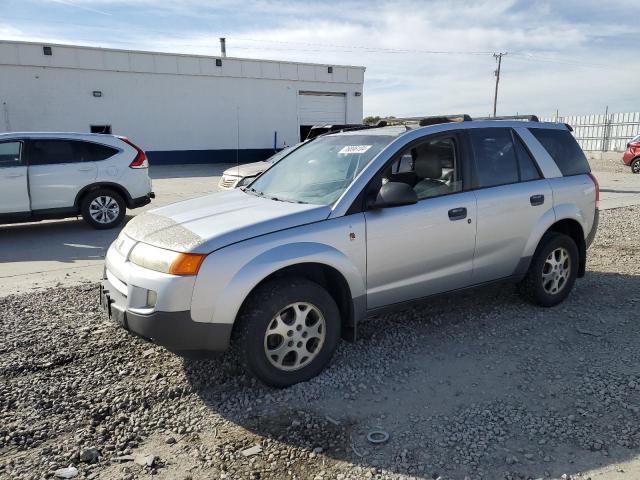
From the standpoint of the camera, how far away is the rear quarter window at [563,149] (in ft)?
16.5

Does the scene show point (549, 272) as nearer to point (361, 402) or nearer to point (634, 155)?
point (361, 402)

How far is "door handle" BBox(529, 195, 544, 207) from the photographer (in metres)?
4.66

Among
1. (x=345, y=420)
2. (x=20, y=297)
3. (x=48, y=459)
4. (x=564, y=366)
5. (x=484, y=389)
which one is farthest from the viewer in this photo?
(x=20, y=297)

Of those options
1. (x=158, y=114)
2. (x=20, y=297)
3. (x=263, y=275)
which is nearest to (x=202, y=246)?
(x=263, y=275)

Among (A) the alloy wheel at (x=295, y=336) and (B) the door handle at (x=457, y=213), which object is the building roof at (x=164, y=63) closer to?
(B) the door handle at (x=457, y=213)

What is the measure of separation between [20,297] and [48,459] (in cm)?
318

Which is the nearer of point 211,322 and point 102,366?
point 211,322

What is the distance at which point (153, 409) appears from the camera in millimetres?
3311

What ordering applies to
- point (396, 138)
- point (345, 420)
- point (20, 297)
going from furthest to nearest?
point (20, 297)
point (396, 138)
point (345, 420)

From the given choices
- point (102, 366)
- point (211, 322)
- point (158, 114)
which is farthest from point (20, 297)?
point (158, 114)

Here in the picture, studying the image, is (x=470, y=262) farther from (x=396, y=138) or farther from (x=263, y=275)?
(x=263, y=275)

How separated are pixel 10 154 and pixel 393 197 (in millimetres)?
7694

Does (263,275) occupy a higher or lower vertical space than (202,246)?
lower

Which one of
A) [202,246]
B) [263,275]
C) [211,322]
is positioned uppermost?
[202,246]
